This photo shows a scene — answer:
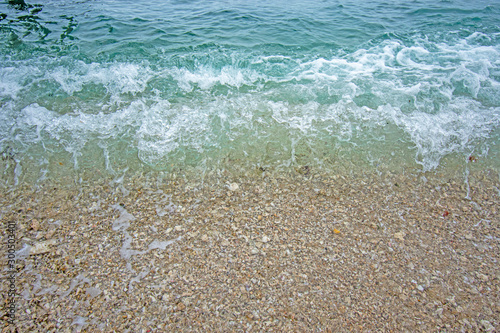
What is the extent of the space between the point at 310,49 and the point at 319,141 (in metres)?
6.57

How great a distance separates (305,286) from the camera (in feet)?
13.6

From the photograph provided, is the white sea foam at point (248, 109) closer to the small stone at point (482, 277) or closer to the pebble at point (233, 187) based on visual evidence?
the pebble at point (233, 187)

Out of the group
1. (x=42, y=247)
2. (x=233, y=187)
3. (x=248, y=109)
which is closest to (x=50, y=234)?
(x=42, y=247)

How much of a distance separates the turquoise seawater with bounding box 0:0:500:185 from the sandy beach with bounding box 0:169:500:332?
→ 0.79m

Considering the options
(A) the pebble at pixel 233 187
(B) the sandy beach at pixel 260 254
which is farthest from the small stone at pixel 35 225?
(A) the pebble at pixel 233 187

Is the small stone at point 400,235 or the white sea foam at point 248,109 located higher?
the white sea foam at point 248,109

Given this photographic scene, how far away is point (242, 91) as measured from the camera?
9.23m

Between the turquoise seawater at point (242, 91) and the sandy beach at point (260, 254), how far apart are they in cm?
79

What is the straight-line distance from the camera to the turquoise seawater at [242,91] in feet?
22.1

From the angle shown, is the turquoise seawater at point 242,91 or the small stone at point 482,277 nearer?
the small stone at point 482,277

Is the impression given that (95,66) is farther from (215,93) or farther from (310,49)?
(310,49)

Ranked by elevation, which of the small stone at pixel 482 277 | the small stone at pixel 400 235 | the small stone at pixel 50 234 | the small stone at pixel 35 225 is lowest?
the small stone at pixel 482 277

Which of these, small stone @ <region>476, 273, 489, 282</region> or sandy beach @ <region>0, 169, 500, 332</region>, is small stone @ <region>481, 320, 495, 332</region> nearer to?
sandy beach @ <region>0, 169, 500, 332</region>

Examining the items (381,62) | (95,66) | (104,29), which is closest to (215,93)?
(95,66)
